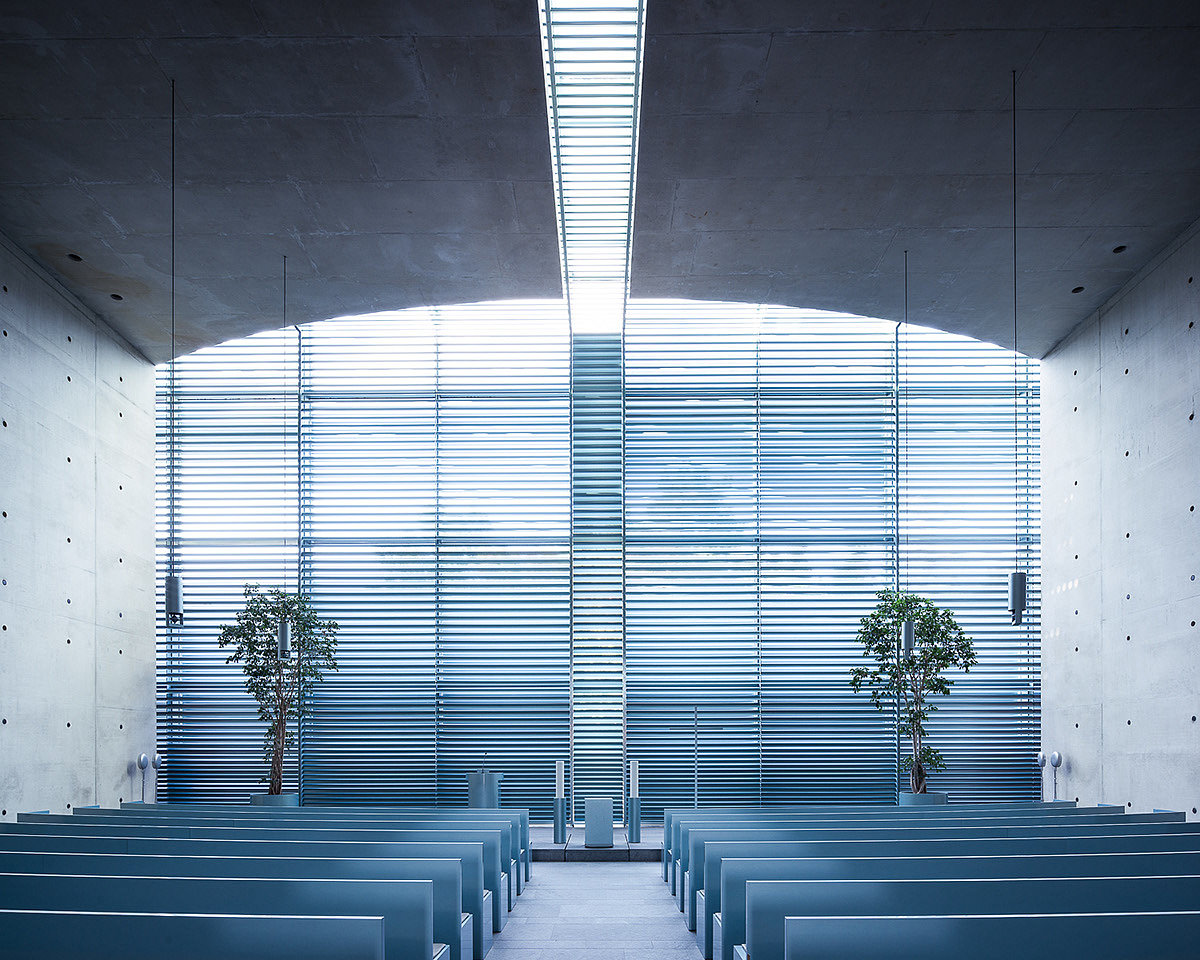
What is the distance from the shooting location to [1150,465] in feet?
29.2

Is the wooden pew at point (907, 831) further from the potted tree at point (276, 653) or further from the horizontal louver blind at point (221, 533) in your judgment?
the horizontal louver blind at point (221, 533)

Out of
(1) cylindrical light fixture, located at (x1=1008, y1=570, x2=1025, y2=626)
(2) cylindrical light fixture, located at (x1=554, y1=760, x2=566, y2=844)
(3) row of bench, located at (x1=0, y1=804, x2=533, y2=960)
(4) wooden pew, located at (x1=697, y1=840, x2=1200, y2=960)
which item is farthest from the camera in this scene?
(2) cylindrical light fixture, located at (x1=554, y1=760, x2=566, y2=844)

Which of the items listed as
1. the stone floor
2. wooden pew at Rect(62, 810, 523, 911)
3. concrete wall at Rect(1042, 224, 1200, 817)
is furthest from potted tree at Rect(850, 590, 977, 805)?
wooden pew at Rect(62, 810, 523, 911)

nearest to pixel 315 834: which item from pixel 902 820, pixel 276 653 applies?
pixel 902 820

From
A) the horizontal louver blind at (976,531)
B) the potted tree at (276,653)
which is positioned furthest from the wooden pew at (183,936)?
the horizontal louver blind at (976,531)

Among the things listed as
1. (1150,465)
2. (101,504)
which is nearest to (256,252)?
(101,504)

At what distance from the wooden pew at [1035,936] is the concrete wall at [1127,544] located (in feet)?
17.7

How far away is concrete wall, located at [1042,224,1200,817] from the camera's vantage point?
27.3 ft

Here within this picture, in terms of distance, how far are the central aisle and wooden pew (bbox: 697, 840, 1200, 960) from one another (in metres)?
1.59

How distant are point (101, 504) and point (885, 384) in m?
7.76

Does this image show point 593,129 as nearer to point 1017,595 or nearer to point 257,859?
point 1017,595

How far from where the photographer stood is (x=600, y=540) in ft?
40.3

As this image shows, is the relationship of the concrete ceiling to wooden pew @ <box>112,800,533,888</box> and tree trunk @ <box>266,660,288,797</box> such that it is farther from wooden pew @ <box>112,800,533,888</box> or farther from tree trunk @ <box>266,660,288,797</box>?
wooden pew @ <box>112,800,533,888</box>

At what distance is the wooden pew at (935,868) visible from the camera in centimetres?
430
